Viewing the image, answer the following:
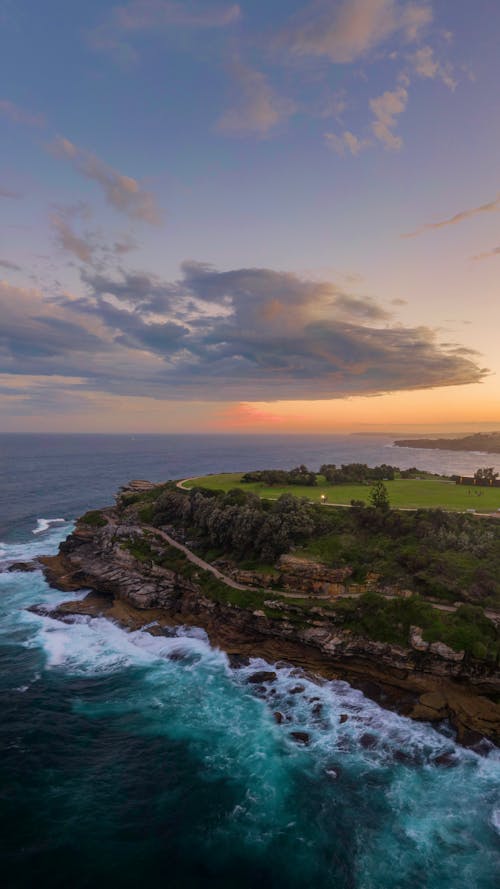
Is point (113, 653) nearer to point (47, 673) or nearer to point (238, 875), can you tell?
point (47, 673)

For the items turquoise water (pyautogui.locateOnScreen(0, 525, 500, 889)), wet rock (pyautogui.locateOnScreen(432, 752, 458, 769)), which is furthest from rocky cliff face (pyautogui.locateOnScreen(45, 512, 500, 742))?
wet rock (pyautogui.locateOnScreen(432, 752, 458, 769))

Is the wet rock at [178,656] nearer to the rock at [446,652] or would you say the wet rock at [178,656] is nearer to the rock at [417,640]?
the rock at [417,640]

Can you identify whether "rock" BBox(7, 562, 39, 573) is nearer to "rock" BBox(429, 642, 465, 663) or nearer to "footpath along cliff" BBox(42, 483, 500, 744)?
"footpath along cliff" BBox(42, 483, 500, 744)

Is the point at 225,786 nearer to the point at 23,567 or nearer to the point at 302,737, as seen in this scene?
the point at 302,737

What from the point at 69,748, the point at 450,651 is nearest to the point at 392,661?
the point at 450,651

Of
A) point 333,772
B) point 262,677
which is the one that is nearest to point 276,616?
point 262,677

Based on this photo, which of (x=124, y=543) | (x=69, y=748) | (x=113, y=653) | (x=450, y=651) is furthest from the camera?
(x=124, y=543)

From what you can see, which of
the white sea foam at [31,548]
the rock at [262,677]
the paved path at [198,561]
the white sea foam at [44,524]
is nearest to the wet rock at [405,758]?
the rock at [262,677]
